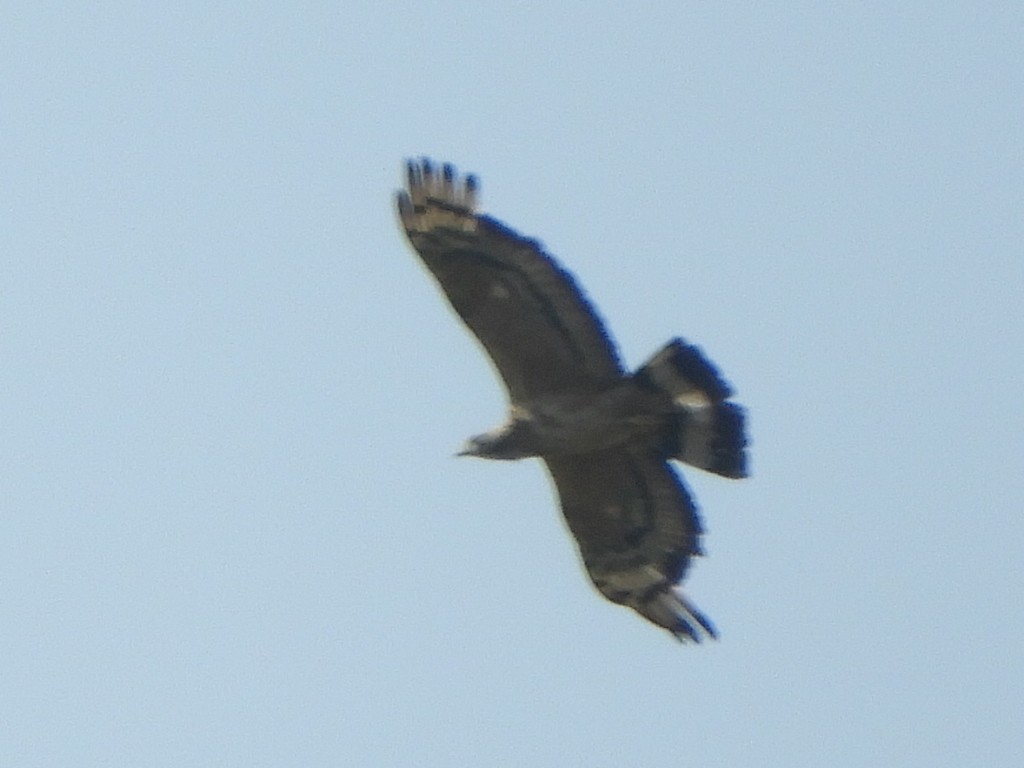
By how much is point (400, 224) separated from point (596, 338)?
135 cm

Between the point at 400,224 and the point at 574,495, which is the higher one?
the point at 400,224

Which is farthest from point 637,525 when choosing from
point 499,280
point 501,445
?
point 499,280

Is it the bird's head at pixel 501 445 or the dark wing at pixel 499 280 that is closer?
the dark wing at pixel 499 280

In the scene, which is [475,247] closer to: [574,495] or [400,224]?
[400,224]

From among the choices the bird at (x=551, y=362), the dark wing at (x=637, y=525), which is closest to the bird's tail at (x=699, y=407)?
the bird at (x=551, y=362)

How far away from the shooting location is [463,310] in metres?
18.0

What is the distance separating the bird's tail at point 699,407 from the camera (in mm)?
17766

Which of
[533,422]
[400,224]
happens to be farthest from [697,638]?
[400,224]

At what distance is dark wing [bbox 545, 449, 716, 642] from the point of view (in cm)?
1862

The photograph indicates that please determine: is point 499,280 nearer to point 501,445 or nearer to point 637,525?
point 501,445

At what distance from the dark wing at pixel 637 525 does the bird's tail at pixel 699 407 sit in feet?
1.88

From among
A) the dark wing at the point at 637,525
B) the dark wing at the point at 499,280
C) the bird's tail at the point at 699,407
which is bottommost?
the dark wing at the point at 637,525

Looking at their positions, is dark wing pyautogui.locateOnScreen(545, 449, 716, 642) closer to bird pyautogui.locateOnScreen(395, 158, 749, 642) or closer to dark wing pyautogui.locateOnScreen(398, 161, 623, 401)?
bird pyautogui.locateOnScreen(395, 158, 749, 642)

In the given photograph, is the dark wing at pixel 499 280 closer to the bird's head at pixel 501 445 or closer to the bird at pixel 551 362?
the bird at pixel 551 362
